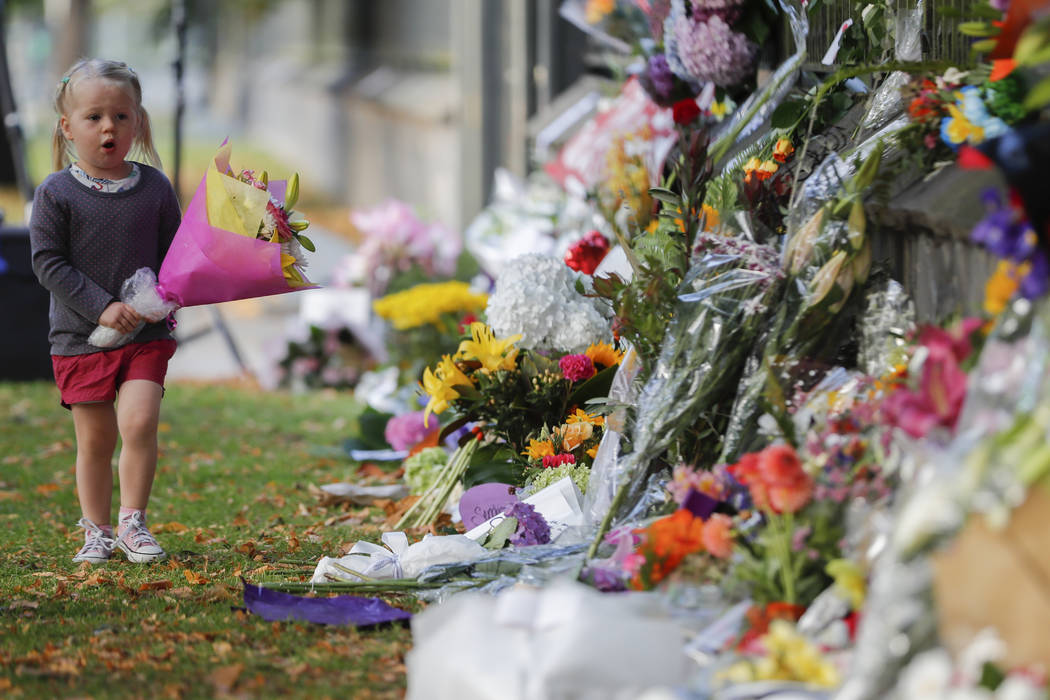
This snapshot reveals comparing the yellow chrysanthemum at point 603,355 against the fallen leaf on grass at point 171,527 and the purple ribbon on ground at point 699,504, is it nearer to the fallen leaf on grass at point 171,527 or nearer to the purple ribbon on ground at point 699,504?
the purple ribbon on ground at point 699,504

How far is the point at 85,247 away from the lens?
3619 millimetres

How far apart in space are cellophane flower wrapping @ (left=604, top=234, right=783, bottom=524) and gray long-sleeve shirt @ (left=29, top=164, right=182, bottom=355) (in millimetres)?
1469

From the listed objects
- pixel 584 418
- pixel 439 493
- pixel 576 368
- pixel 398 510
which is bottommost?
pixel 398 510

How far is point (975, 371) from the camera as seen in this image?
2166 mm

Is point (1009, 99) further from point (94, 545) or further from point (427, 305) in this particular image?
point (427, 305)

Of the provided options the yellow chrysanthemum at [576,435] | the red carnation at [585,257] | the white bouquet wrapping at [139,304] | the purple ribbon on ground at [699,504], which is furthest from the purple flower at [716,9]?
the purple ribbon on ground at [699,504]

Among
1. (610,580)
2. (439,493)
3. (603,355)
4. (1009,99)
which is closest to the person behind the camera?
(1009,99)

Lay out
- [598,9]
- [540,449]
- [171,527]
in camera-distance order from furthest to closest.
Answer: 1. [598,9]
2. [171,527]
3. [540,449]

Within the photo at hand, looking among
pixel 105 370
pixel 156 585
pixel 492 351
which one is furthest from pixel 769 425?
pixel 105 370

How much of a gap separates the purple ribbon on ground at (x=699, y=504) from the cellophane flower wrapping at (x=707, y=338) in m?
0.31

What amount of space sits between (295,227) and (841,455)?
5.40 ft

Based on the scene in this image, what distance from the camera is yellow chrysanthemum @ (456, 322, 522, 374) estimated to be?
151 inches

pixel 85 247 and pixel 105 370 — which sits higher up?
pixel 85 247

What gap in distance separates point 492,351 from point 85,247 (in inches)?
46.0
